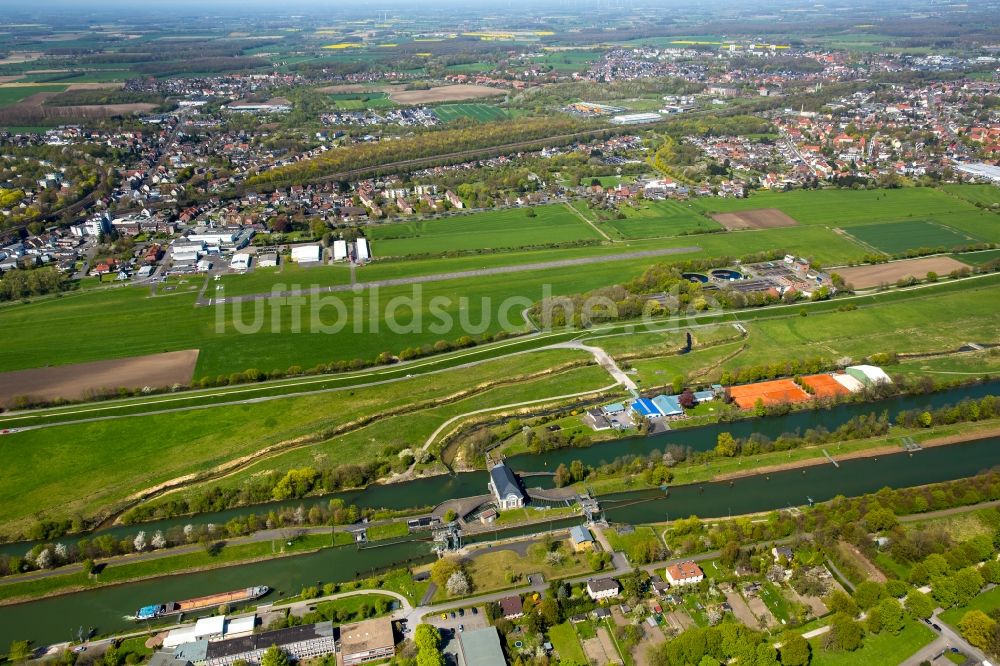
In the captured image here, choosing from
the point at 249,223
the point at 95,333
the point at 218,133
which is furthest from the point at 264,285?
the point at 218,133

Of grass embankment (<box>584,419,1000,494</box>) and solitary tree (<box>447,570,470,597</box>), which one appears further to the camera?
grass embankment (<box>584,419,1000,494</box>)

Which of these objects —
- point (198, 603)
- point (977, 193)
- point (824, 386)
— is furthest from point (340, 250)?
point (977, 193)

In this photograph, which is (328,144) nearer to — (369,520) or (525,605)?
(369,520)

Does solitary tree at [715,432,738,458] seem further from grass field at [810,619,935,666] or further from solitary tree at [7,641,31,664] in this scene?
solitary tree at [7,641,31,664]

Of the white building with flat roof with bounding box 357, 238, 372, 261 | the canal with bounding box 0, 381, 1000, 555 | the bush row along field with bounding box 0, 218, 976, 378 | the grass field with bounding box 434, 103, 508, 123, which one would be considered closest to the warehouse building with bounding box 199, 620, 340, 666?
the canal with bounding box 0, 381, 1000, 555

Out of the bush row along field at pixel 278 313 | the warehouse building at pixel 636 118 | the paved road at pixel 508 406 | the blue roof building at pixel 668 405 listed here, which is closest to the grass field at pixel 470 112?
the warehouse building at pixel 636 118

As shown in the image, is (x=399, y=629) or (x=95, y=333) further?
(x=95, y=333)

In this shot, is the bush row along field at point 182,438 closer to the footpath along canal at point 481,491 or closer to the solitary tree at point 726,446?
the footpath along canal at point 481,491
